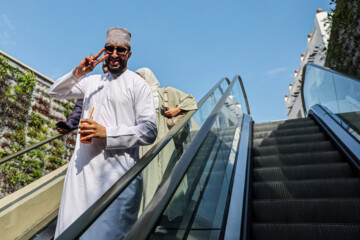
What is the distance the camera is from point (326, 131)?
478cm

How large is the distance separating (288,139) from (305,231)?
2.71m

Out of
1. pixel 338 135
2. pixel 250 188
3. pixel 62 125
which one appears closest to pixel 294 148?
pixel 338 135

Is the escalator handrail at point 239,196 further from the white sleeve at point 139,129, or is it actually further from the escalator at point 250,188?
the white sleeve at point 139,129

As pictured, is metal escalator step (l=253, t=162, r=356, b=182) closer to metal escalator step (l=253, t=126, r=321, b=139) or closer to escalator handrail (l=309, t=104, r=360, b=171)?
escalator handrail (l=309, t=104, r=360, b=171)

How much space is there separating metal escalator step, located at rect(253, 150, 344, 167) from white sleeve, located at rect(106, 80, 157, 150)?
2817mm

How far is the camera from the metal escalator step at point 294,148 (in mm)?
4336

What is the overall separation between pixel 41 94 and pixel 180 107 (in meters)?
4.00

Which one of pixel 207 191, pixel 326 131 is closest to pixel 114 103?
pixel 207 191

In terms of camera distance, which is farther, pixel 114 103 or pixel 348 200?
pixel 348 200

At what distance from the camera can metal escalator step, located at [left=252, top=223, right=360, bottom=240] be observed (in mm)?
2303

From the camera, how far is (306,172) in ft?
11.7

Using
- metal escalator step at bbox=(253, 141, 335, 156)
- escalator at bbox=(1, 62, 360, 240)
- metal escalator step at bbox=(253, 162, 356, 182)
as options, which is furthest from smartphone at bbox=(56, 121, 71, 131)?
metal escalator step at bbox=(253, 141, 335, 156)

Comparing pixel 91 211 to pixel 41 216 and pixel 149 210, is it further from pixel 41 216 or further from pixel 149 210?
pixel 41 216

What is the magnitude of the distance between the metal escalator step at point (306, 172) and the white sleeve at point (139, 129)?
7.92 feet
